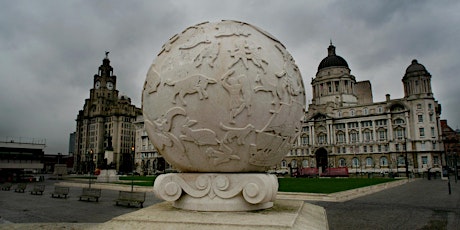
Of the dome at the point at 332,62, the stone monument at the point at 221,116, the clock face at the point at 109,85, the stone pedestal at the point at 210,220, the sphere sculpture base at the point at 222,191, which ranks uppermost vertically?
the clock face at the point at 109,85

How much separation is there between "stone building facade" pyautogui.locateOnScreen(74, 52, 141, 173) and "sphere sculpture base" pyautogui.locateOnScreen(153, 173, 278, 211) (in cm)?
10507

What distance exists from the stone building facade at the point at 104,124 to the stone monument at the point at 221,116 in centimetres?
10519

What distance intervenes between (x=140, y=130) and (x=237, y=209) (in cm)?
9386

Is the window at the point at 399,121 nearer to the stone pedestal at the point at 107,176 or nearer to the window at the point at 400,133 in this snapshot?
the window at the point at 400,133

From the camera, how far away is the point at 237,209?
20.5 feet

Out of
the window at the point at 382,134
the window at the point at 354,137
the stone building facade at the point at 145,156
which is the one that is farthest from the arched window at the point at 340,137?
the stone building facade at the point at 145,156

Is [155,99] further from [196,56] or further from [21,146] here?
[21,146]

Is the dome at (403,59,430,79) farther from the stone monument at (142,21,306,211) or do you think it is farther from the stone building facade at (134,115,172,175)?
the stone monument at (142,21,306,211)

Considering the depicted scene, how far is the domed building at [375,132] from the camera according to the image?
64.4 m

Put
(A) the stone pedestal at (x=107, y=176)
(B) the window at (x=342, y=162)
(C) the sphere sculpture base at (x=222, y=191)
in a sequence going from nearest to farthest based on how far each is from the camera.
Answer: (C) the sphere sculpture base at (x=222, y=191) → (A) the stone pedestal at (x=107, y=176) → (B) the window at (x=342, y=162)

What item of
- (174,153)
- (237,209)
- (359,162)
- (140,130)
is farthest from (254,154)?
(140,130)

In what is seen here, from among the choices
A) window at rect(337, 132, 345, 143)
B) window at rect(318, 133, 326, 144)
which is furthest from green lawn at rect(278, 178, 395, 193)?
window at rect(318, 133, 326, 144)

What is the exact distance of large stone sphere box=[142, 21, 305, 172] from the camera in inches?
239

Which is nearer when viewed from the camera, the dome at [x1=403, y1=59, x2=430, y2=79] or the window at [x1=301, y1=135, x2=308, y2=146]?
the dome at [x1=403, y1=59, x2=430, y2=79]
